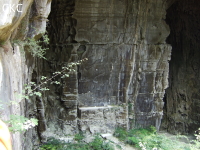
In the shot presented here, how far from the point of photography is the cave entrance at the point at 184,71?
30.9ft

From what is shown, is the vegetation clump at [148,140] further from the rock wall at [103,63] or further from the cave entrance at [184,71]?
the cave entrance at [184,71]

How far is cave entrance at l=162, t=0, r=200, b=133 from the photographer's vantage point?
9.43 meters

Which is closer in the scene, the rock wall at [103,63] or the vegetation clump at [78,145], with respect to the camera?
the vegetation clump at [78,145]

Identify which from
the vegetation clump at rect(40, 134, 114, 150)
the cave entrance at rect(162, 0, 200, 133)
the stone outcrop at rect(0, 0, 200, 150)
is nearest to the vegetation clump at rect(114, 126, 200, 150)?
the stone outcrop at rect(0, 0, 200, 150)

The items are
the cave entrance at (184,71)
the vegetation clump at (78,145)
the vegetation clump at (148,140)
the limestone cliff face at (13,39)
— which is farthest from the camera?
the cave entrance at (184,71)

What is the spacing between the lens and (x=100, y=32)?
732 cm

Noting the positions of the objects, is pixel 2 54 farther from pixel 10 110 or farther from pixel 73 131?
pixel 73 131

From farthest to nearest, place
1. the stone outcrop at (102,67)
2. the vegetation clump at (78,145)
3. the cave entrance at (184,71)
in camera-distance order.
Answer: the cave entrance at (184,71), the stone outcrop at (102,67), the vegetation clump at (78,145)

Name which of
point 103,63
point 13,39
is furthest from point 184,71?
point 13,39

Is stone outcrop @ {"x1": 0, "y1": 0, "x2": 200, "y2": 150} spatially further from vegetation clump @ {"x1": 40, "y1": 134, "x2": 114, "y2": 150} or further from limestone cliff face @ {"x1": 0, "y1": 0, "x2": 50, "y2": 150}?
limestone cliff face @ {"x1": 0, "y1": 0, "x2": 50, "y2": 150}

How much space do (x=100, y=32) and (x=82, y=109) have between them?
97.9 inches

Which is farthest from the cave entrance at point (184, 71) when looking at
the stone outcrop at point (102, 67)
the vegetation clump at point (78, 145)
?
the vegetation clump at point (78, 145)

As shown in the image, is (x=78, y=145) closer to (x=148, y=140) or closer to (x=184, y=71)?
(x=148, y=140)

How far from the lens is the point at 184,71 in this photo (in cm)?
991
